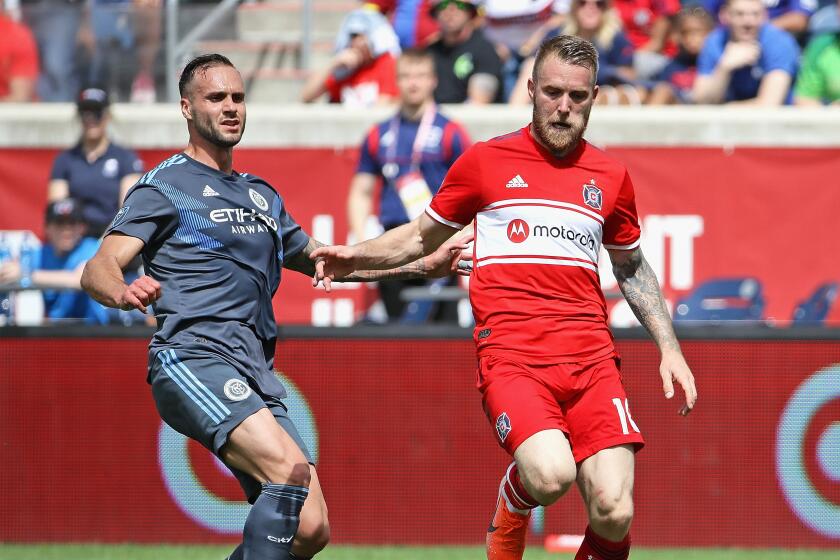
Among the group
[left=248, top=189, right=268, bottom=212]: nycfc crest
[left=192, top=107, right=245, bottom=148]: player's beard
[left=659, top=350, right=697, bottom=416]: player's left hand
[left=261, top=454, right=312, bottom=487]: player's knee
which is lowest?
[left=261, top=454, right=312, bottom=487]: player's knee

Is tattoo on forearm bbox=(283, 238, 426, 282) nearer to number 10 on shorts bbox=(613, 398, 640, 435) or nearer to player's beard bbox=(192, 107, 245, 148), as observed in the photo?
player's beard bbox=(192, 107, 245, 148)

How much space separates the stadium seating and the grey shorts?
18.1 ft

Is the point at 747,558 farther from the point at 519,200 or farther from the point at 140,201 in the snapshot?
the point at 140,201

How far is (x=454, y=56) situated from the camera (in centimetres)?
1220

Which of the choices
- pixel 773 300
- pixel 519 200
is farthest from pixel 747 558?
pixel 519 200

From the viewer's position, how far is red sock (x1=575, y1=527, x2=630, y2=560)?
6.41 m

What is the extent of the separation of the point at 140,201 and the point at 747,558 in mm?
4904

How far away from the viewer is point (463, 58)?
480 inches

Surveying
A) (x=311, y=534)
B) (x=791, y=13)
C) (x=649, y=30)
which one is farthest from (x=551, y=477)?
(x=649, y=30)

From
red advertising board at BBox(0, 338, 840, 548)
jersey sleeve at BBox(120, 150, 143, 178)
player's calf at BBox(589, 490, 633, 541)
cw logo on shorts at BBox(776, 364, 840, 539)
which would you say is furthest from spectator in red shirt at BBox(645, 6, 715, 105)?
player's calf at BBox(589, 490, 633, 541)

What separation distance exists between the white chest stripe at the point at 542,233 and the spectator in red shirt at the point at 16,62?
23.8ft

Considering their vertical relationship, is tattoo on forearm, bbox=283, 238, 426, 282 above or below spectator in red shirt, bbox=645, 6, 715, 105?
below

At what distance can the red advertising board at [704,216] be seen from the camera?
11.4m

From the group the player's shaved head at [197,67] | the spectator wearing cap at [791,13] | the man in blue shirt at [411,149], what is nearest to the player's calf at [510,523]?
the player's shaved head at [197,67]
